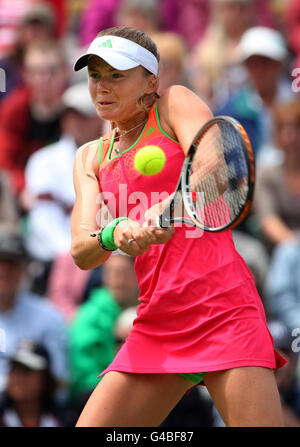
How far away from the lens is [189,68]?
7723mm

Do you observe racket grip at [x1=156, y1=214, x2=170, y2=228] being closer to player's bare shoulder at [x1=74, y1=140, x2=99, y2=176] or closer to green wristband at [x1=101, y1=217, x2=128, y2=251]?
green wristband at [x1=101, y1=217, x2=128, y2=251]

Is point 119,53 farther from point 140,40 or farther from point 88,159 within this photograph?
point 88,159

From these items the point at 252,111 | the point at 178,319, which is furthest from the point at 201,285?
the point at 252,111

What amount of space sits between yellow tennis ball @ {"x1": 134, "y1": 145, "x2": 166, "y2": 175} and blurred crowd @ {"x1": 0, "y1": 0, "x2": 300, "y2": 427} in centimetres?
239

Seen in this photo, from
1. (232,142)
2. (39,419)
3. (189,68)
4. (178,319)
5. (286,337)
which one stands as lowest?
(39,419)

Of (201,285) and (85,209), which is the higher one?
(85,209)

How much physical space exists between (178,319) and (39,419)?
2260 mm

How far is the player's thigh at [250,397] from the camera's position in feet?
10.6

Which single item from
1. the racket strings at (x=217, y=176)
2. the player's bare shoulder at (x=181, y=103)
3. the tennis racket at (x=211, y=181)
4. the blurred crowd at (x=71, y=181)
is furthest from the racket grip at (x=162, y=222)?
the blurred crowd at (x=71, y=181)

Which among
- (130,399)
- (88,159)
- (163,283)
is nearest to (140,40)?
(88,159)

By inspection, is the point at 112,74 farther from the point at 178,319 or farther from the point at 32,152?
the point at 32,152

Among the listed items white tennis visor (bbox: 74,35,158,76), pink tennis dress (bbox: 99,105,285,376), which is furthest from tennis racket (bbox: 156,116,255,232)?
white tennis visor (bbox: 74,35,158,76)

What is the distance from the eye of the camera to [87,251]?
350 centimetres

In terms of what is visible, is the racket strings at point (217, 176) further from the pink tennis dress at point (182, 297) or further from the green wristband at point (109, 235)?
the green wristband at point (109, 235)
